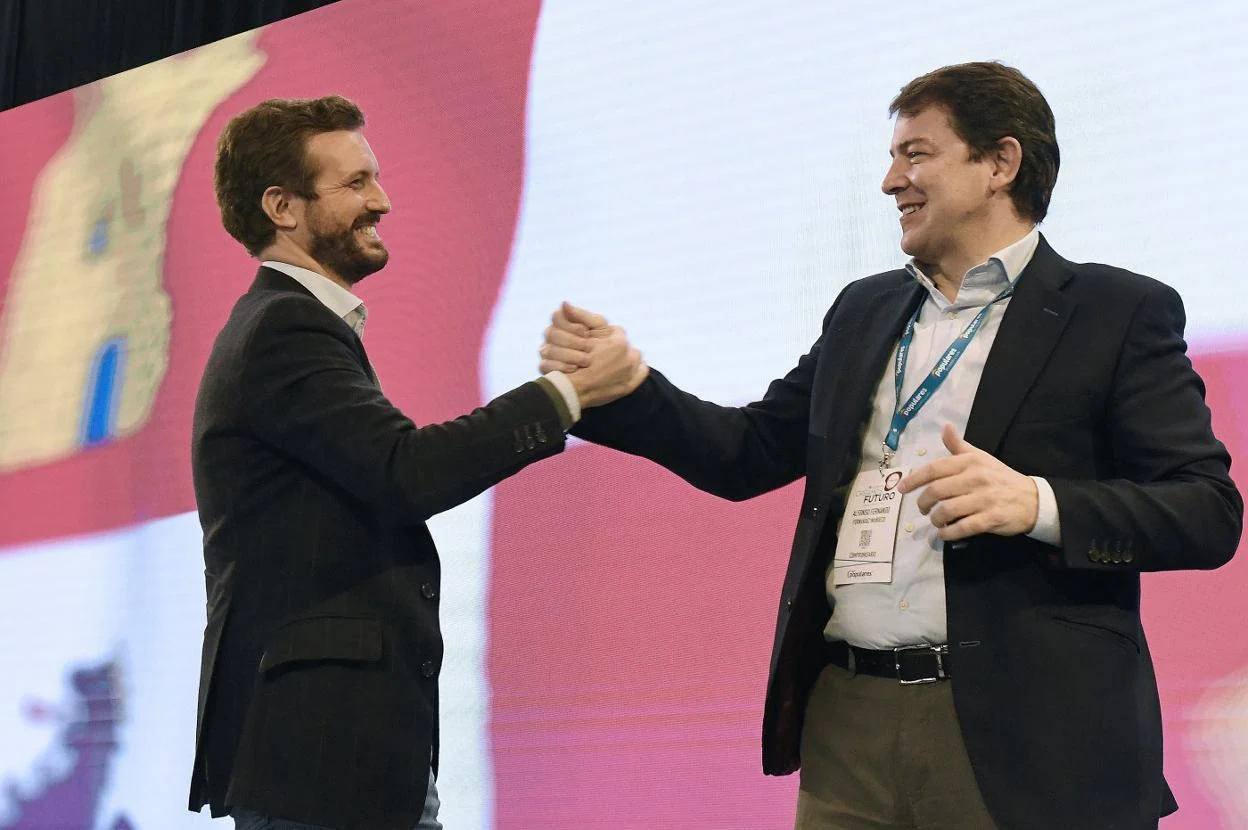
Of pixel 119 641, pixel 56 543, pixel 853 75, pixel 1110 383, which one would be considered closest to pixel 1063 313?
pixel 1110 383

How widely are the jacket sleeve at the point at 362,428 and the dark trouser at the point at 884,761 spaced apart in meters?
0.52

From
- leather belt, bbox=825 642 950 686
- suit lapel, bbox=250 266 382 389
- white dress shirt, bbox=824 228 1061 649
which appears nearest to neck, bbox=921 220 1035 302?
white dress shirt, bbox=824 228 1061 649

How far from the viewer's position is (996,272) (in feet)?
5.83

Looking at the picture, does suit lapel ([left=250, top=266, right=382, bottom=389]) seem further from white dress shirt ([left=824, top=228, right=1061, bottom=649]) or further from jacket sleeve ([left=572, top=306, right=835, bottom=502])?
white dress shirt ([left=824, top=228, right=1061, bottom=649])

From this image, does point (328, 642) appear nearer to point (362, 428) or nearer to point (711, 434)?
point (362, 428)

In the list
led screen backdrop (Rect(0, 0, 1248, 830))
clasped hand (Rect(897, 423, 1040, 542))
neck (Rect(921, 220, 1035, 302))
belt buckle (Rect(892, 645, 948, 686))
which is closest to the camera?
clasped hand (Rect(897, 423, 1040, 542))

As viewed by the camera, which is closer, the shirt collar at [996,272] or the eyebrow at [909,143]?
the shirt collar at [996,272]

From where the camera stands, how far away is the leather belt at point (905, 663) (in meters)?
1.61

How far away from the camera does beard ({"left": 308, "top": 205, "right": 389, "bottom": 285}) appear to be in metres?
2.06

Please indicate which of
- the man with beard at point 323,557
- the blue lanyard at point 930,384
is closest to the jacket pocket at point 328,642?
the man with beard at point 323,557

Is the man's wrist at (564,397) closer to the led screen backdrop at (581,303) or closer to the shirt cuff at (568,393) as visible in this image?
the shirt cuff at (568,393)

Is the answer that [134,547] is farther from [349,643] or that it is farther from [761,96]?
[349,643]

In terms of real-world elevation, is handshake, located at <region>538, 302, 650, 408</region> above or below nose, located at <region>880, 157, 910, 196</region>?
below

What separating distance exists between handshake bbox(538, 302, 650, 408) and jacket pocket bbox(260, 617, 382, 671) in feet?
1.45
